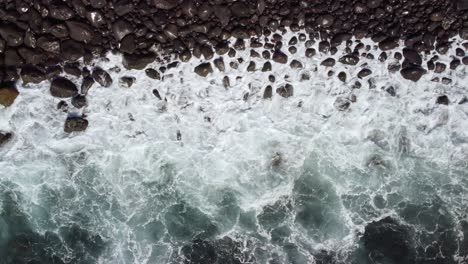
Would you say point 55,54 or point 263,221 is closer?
point 55,54

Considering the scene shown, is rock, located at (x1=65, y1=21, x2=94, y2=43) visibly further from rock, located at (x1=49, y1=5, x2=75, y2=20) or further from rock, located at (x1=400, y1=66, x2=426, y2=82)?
rock, located at (x1=400, y1=66, x2=426, y2=82)

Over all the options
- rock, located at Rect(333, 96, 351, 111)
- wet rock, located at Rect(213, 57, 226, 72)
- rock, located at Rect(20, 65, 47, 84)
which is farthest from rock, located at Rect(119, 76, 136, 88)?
rock, located at Rect(333, 96, 351, 111)

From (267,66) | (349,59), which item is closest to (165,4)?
(267,66)

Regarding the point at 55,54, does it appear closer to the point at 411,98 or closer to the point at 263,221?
the point at 263,221

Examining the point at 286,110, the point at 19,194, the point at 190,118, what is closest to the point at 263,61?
the point at 286,110

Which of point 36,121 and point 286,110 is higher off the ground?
point 286,110

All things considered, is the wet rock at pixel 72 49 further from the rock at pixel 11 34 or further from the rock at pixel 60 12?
the rock at pixel 11 34

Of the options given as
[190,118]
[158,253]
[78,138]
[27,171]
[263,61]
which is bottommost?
[158,253]
